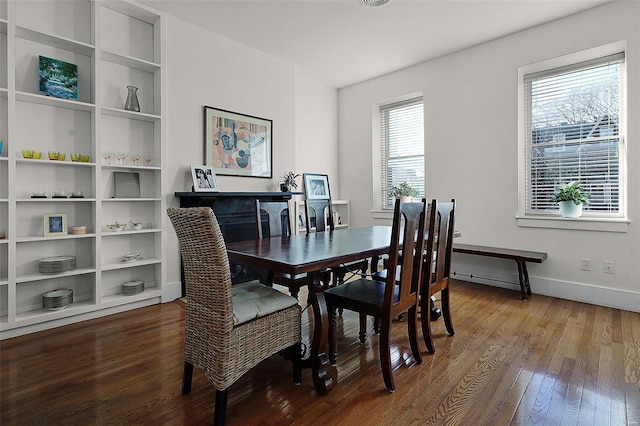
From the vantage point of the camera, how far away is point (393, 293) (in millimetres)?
1874

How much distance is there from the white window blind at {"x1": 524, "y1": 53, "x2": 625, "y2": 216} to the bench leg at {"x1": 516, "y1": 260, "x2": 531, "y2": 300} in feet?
2.23

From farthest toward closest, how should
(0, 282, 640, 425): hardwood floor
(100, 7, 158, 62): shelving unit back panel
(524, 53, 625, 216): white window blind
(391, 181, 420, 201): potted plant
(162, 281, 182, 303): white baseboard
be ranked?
(391, 181, 420, 201): potted plant
(162, 281, 182, 303): white baseboard
(524, 53, 625, 216): white window blind
(100, 7, 158, 62): shelving unit back panel
(0, 282, 640, 425): hardwood floor

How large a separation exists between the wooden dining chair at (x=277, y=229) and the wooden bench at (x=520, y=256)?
6.60ft

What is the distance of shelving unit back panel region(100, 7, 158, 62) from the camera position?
3119 millimetres

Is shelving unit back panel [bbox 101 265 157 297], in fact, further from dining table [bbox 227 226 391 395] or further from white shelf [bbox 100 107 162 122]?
dining table [bbox 227 226 391 395]

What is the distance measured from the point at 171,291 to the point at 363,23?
11.0 ft

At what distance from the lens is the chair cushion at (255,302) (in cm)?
162

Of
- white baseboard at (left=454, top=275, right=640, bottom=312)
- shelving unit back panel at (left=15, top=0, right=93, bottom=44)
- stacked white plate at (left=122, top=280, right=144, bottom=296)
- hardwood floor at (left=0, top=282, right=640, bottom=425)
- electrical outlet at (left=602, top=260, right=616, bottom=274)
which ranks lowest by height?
hardwood floor at (left=0, top=282, right=640, bottom=425)

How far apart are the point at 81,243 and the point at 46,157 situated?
30.5 inches

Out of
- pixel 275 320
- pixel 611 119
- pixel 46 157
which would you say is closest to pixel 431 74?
pixel 611 119

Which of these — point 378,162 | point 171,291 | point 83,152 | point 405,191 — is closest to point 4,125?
point 83,152

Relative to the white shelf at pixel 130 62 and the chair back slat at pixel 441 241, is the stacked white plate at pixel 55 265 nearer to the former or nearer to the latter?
the white shelf at pixel 130 62

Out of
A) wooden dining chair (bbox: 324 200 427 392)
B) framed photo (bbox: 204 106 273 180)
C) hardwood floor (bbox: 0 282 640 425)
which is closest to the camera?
hardwood floor (bbox: 0 282 640 425)

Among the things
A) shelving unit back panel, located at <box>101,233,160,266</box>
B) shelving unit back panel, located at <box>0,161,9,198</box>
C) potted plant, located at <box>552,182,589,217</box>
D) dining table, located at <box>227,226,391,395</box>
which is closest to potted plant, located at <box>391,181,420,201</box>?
potted plant, located at <box>552,182,589,217</box>
